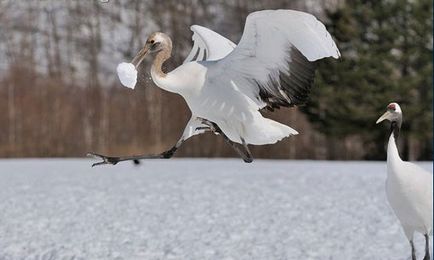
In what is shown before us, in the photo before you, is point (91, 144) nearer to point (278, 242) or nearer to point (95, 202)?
point (95, 202)

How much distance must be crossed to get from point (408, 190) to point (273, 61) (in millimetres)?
1171

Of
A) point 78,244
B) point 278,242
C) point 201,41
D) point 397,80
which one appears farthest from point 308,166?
point 201,41

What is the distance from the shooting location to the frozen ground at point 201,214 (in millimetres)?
4863

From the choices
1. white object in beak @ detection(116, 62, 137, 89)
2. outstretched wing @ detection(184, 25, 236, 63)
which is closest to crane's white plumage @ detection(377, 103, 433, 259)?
outstretched wing @ detection(184, 25, 236, 63)

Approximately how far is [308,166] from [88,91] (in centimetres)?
264

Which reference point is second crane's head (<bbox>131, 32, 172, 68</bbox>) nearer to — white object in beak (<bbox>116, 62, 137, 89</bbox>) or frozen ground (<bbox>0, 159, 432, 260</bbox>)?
white object in beak (<bbox>116, 62, 137, 89</bbox>)

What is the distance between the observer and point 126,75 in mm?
1347

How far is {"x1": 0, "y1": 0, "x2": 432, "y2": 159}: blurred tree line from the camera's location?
6.96 m

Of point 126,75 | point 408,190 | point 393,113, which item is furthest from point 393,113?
point 126,75

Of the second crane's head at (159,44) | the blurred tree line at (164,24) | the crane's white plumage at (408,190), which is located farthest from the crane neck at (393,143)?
the blurred tree line at (164,24)

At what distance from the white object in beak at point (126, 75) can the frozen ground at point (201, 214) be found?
3386 millimetres

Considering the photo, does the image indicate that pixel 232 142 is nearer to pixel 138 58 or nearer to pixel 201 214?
pixel 138 58

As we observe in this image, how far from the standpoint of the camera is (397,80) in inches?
381

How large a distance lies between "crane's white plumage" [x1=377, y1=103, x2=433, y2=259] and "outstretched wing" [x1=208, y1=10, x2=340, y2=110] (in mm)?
684
